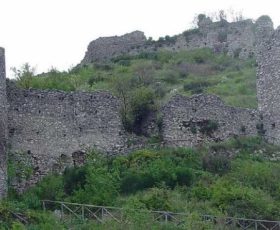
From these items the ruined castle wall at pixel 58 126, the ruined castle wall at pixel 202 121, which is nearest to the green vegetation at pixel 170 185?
the ruined castle wall at pixel 58 126

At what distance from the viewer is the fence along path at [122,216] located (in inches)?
1378

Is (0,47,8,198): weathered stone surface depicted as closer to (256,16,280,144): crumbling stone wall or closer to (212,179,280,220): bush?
(212,179,280,220): bush

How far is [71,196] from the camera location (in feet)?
128

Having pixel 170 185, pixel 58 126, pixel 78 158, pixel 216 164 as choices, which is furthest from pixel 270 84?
pixel 58 126

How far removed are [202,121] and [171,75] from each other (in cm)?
1462

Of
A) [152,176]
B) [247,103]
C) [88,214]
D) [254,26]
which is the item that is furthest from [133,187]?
[254,26]

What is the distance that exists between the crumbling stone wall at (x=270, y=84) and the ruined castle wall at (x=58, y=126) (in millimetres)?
6830

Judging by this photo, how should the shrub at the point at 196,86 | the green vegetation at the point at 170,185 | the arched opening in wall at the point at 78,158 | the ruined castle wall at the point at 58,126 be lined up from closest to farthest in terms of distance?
1. the green vegetation at the point at 170,185
2. the ruined castle wall at the point at 58,126
3. the arched opening in wall at the point at 78,158
4. the shrub at the point at 196,86

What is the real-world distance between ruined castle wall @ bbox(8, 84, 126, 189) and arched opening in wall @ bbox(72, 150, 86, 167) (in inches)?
3.5

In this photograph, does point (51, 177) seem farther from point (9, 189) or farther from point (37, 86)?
point (37, 86)

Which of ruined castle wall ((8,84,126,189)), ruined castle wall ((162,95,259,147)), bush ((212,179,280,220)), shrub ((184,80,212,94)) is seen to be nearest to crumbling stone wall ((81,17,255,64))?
shrub ((184,80,212,94))

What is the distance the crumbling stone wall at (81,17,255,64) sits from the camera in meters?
65.4

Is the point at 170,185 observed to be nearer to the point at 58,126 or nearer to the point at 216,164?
the point at 216,164

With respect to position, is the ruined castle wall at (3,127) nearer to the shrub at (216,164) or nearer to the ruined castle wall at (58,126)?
the ruined castle wall at (58,126)
